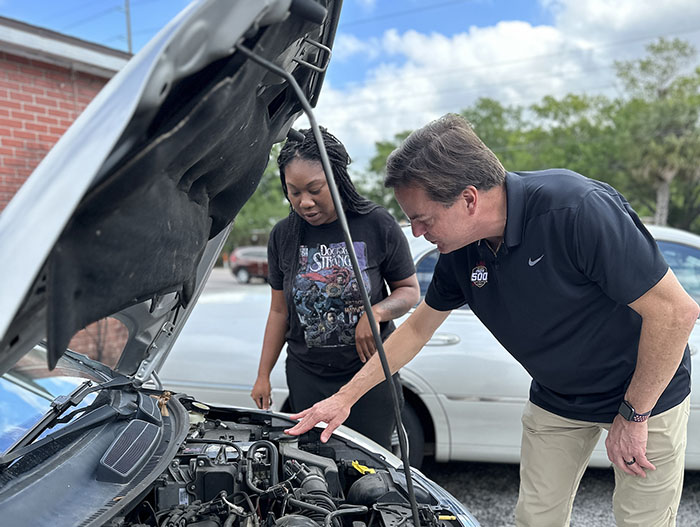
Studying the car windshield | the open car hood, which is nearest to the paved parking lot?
the car windshield

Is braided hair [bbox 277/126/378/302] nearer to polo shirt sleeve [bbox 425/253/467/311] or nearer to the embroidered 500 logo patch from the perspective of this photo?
polo shirt sleeve [bbox 425/253/467/311]

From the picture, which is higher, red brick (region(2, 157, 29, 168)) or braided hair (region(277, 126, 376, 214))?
red brick (region(2, 157, 29, 168))

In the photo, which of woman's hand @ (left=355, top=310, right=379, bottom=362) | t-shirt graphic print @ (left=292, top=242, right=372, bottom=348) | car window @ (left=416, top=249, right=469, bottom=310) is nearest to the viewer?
woman's hand @ (left=355, top=310, right=379, bottom=362)

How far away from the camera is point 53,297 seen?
0.86 m

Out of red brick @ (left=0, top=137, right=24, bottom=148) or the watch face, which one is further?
red brick @ (left=0, top=137, right=24, bottom=148)

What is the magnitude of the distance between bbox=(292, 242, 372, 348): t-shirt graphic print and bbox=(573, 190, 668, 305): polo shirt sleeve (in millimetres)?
936

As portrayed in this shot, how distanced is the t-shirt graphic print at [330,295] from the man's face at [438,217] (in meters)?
0.57

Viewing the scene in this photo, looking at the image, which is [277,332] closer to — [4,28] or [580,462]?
[580,462]

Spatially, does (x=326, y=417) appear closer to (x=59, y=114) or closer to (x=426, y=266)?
(x=426, y=266)

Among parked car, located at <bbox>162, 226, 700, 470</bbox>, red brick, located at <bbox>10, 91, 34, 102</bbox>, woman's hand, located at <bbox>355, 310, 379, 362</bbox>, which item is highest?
red brick, located at <bbox>10, 91, 34, 102</bbox>

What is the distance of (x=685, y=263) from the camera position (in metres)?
3.23

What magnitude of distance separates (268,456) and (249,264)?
1886 cm

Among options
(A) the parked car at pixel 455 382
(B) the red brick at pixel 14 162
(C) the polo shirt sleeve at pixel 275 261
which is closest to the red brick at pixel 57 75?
(B) the red brick at pixel 14 162

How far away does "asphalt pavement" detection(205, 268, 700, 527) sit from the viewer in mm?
2979
